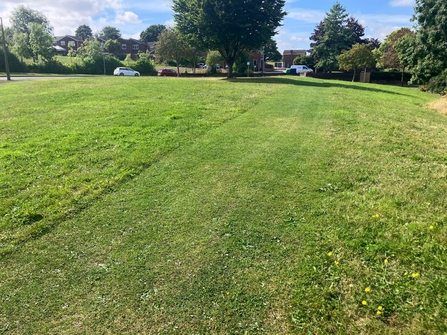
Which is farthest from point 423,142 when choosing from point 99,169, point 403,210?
point 99,169

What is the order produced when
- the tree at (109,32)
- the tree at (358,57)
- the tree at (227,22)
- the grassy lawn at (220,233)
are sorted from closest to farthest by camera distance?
the grassy lawn at (220,233) < the tree at (227,22) < the tree at (358,57) < the tree at (109,32)

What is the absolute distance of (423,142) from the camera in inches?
303

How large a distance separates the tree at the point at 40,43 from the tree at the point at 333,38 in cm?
3999

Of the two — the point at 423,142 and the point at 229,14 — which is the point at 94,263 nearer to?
the point at 423,142

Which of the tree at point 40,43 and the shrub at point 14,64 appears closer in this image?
the shrub at point 14,64

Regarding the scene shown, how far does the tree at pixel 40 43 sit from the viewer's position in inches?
1708

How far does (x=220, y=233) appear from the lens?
3.82 meters

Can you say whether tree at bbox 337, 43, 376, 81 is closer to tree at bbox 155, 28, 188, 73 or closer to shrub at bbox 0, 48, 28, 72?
tree at bbox 155, 28, 188, 73

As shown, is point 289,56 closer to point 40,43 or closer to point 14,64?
point 40,43

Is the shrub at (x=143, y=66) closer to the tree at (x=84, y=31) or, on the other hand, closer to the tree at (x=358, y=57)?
the tree at (x=358, y=57)

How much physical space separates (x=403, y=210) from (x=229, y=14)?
Result: 23.3m

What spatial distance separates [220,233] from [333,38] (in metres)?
52.6

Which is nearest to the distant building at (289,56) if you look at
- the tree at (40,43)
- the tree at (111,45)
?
the tree at (111,45)

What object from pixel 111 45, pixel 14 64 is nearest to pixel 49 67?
pixel 14 64
